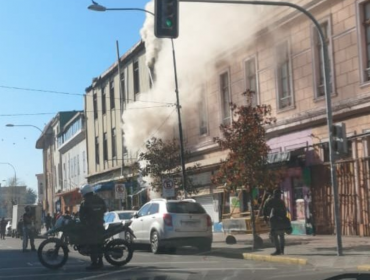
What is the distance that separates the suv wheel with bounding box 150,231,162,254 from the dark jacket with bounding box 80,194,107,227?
4682 mm

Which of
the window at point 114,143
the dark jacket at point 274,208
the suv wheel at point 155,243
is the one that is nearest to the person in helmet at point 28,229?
the suv wheel at point 155,243

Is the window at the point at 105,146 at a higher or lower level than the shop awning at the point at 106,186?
higher

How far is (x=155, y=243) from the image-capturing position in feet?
57.6

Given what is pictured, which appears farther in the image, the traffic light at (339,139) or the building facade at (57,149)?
the building facade at (57,149)

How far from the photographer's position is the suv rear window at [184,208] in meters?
17.6

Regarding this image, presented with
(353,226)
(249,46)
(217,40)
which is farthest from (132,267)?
(217,40)

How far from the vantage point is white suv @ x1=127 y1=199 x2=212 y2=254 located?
678 inches

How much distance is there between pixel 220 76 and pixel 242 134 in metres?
11.8

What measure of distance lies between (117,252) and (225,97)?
53.2 feet

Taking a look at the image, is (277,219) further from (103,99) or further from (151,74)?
(103,99)

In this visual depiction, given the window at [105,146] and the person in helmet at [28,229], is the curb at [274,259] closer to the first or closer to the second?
the person in helmet at [28,229]

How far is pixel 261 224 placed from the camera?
74.5ft

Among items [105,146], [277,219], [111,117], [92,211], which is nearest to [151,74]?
[111,117]

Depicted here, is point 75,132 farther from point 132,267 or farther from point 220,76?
point 132,267
